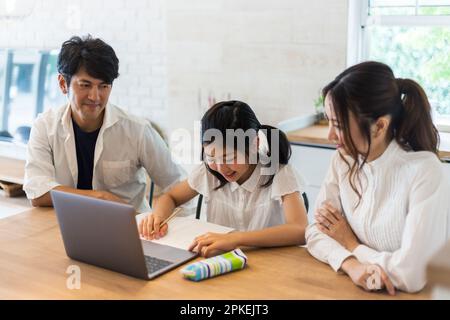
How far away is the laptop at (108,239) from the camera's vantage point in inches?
65.9

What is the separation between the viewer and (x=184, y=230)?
2105mm

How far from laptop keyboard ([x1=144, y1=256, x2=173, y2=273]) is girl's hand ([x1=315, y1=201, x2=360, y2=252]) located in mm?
485

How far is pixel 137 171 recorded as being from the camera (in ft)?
9.25

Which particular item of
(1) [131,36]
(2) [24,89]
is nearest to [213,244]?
(1) [131,36]

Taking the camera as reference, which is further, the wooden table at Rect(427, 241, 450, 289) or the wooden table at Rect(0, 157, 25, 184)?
the wooden table at Rect(0, 157, 25, 184)

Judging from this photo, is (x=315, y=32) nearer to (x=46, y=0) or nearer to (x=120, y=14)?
(x=120, y=14)

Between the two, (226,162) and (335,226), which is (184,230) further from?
(335,226)

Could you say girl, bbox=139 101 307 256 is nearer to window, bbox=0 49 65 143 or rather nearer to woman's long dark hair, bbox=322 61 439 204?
woman's long dark hair, bbox=322 61 439 204

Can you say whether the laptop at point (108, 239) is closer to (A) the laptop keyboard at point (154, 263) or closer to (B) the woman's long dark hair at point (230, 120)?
(A) the laptop keyboard at point (154, 263)

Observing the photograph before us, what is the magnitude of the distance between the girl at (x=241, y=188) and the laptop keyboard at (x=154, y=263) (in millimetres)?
122

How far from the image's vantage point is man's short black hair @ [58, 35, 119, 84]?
255cm

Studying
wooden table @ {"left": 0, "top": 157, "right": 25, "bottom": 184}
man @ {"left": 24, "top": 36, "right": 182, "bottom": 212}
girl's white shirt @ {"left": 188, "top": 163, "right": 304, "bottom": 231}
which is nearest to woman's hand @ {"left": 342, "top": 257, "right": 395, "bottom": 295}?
girl's white shirt @ {"left": 188, "top": 163, "right": 304, "bottom": 231}
